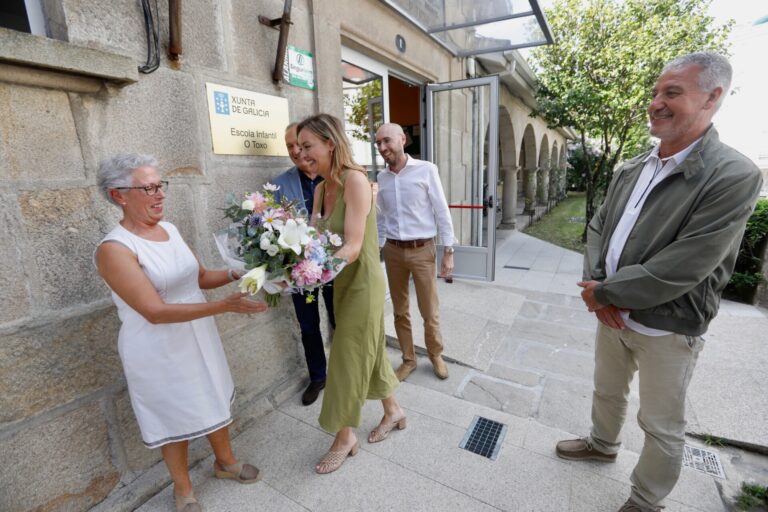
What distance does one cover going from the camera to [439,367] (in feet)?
10.3

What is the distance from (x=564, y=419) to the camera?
2.63 metres

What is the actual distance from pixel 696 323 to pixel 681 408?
0.39 m


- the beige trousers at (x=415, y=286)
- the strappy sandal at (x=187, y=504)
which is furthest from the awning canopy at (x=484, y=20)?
the strappy sandal at (x=187, y=504)

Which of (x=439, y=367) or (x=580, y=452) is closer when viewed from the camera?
(x=580, y=452)

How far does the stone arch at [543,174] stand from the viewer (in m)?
15.5

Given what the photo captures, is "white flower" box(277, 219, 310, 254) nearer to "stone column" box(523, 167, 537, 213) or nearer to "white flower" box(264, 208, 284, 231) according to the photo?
"white flower" box(264, 208, 284, 231)

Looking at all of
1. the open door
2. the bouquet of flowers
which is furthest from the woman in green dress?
the open door

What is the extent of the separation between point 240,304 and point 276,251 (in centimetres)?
31

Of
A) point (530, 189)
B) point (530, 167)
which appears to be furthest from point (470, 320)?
point (530, 167)

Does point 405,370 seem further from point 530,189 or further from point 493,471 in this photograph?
point 530,189

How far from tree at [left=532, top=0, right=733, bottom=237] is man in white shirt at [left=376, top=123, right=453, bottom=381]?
6235mm

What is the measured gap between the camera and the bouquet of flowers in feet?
4.75

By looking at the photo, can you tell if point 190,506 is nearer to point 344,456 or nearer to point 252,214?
point 344,456

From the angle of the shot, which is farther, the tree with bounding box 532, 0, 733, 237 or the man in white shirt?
the tree with bounding box 532, 0, 733, 237
